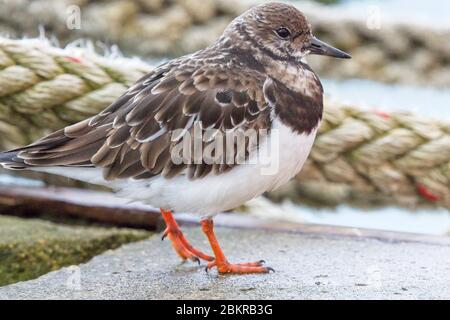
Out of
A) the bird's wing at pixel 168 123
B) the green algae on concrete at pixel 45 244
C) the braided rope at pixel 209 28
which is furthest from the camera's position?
the braided rope at pixel 209 28

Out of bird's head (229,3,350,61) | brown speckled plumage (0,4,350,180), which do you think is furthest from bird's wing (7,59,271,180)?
bird's head (229,3,350,61)

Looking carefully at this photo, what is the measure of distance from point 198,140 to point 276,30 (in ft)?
1.06

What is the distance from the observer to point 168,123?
1956mm

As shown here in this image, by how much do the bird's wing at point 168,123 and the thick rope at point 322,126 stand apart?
1.60 feet

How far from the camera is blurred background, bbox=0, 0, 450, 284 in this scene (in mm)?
2496

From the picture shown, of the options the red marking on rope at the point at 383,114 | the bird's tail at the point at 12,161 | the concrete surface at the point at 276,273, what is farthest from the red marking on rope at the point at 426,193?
the bird's tail at the point at 12,161

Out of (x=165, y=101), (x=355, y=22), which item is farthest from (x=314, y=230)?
(x=355, y=22)

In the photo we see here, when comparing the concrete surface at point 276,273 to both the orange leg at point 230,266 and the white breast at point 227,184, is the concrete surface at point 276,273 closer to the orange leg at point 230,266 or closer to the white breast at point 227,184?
the orange leg at point 230,266

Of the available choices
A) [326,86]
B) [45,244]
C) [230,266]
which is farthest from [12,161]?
[326,86]

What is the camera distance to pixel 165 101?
6.44 ft

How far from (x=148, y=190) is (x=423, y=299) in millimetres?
551

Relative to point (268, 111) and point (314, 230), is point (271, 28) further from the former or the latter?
point (314, 230)

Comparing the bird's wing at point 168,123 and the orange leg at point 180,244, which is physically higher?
the bird's wing at point 168,123

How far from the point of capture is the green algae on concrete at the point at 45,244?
209cm
